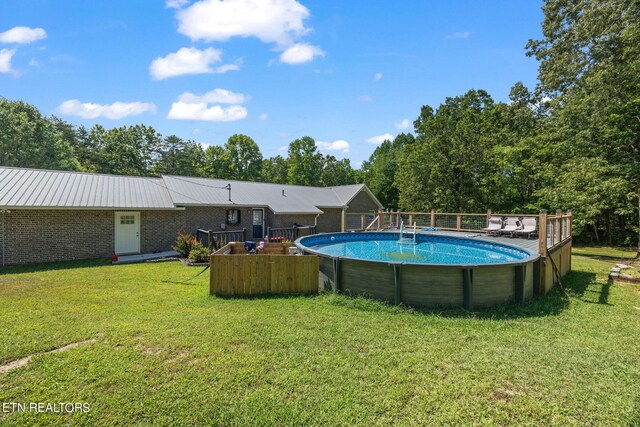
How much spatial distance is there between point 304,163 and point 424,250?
39375 millimetres

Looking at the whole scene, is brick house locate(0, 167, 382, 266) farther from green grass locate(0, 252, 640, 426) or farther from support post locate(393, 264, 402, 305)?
support post locate(393, 264, 402, 305)

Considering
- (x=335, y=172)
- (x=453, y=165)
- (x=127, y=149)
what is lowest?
(x=453, y=165)

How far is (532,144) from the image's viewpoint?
2248 cm

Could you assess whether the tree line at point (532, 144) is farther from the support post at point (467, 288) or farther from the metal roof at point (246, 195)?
the support post at point (467, 288)

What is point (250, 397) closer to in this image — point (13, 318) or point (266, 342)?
point (266, 342)

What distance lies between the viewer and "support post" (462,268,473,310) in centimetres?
619

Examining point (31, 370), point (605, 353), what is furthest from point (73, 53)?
point (605, 353)

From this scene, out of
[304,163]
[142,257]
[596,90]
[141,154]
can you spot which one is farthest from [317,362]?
[141,154]

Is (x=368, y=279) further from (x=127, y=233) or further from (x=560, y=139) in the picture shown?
(x=560, y=139)

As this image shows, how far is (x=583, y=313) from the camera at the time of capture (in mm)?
6316

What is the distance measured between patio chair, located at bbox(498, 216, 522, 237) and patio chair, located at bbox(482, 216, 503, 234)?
0.63ft

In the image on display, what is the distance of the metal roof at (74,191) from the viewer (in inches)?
441

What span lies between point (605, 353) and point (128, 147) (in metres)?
48.9

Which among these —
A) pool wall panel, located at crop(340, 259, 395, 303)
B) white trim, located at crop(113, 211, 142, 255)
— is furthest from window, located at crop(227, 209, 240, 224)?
pool wall panel, located at crop(340, 259, 395, 303)
